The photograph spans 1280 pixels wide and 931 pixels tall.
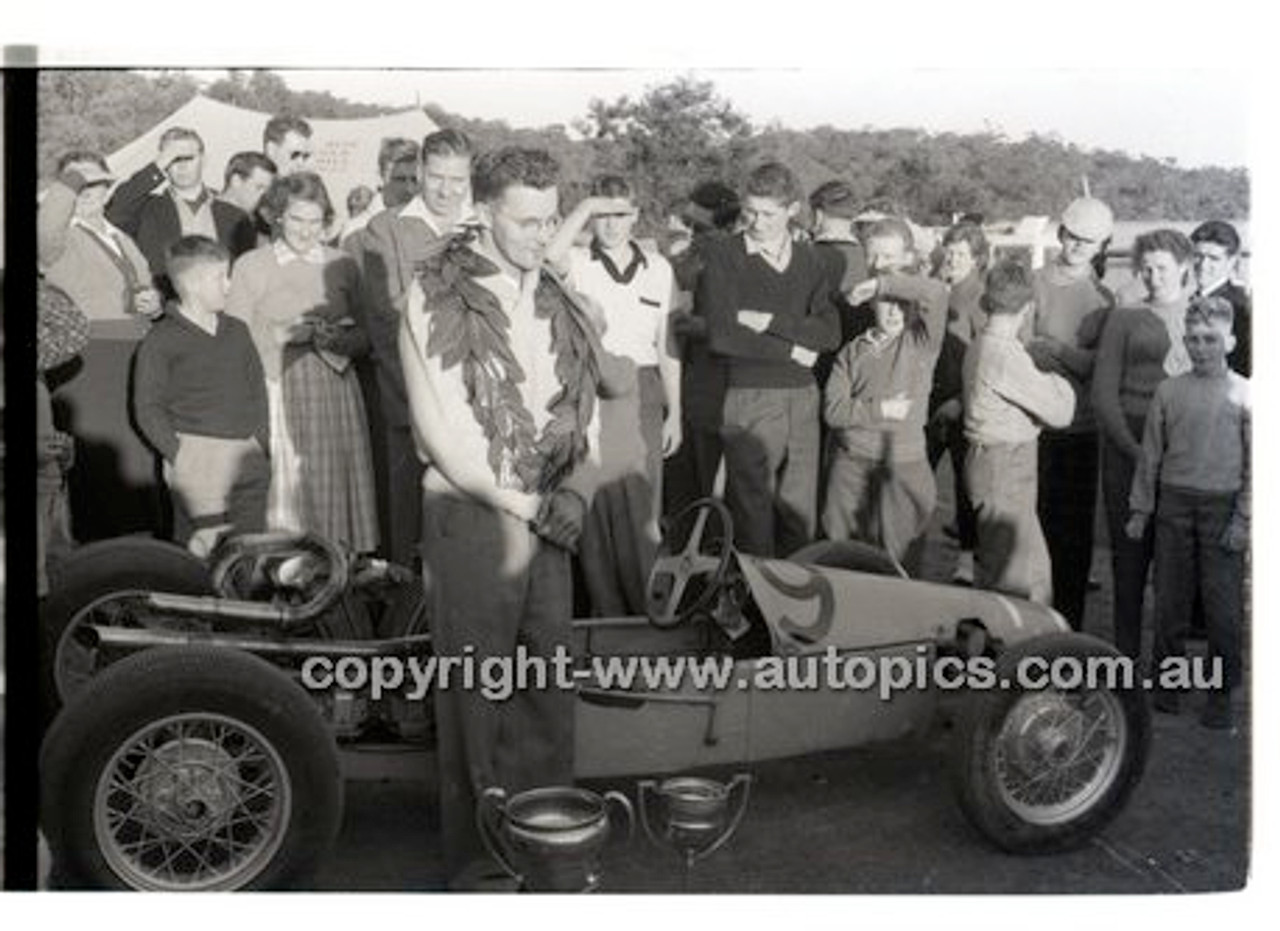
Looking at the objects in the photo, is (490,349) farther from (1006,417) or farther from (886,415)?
(1006,417)

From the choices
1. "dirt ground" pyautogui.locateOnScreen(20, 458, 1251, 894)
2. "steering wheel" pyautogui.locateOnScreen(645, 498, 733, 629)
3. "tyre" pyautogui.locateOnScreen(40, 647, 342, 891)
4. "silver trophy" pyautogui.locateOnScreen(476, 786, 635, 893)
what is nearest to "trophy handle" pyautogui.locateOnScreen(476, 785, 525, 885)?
"silver trophy" pyautogui.locateOnScreen(476, 786, 635, 893)

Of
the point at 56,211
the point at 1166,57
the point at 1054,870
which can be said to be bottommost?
the point at 1054,870

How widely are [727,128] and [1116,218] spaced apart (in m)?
1.11

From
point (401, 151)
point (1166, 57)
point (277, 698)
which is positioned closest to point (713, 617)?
Result: point (277, 698)

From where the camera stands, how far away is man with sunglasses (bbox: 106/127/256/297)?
5047 mm

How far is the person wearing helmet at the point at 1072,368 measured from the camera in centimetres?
519

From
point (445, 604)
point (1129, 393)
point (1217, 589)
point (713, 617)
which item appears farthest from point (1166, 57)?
point (445, 604)

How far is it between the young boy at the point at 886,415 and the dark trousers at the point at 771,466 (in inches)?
2.4

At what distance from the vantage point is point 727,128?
5.07m

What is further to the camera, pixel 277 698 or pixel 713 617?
pixel 713 617

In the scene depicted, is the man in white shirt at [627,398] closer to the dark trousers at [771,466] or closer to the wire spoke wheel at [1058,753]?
the dark trousers at [771,466]

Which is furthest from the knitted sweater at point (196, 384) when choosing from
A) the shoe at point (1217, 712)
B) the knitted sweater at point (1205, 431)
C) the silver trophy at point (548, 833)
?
the shoe at point (1217, 712)

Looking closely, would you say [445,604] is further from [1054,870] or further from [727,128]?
[1054,870]

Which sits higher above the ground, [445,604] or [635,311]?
[635,311]
